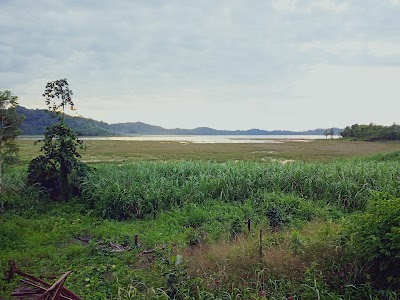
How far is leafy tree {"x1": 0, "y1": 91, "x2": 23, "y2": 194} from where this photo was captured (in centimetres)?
880

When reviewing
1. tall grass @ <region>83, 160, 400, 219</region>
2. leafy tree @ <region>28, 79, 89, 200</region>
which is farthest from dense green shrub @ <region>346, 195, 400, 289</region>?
leafy tree @ <region>28, 79, 89, 200</region>

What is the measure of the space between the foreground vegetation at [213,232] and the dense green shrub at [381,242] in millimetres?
14

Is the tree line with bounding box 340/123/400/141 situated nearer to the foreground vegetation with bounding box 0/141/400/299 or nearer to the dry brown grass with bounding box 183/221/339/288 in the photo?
the foreground vegetation with bounding box 0/141/400/299

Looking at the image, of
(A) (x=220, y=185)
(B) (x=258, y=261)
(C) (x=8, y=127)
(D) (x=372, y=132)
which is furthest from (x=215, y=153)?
(D) (x=372, y=132)

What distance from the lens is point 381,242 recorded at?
3.71 meters

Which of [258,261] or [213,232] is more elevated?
[258,261]

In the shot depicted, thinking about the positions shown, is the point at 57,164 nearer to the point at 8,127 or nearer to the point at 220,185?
the point at 8,127

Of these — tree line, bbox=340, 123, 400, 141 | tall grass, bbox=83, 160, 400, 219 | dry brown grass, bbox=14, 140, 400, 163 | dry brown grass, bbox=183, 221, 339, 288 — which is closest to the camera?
dry brown grass, bbox=183, 221, 339, 288

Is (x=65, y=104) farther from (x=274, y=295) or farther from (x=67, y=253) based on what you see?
(x=274, y=295)

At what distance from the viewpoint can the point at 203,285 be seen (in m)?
3.85

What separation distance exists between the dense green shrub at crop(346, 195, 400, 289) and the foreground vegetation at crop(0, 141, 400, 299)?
0.05ft

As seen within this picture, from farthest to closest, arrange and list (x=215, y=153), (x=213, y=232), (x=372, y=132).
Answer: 1. (x=372, y=132)
2. (x=215, y=153)
3. (x=213, y=232)

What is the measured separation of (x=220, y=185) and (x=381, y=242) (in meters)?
5.42

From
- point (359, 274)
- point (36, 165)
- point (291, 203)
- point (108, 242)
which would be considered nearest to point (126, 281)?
point (108, 242)
